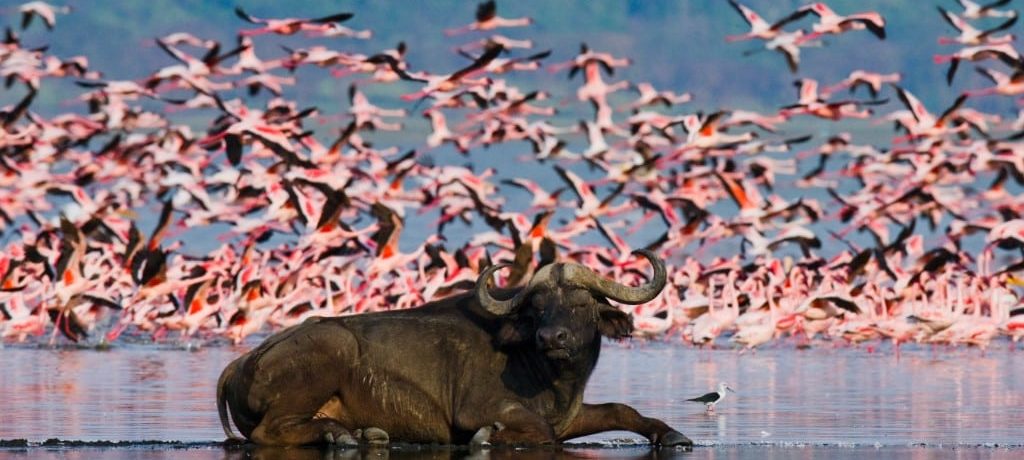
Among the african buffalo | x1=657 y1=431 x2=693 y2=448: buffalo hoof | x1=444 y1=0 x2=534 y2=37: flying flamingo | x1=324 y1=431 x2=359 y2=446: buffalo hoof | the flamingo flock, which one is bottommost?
the flamingo flock

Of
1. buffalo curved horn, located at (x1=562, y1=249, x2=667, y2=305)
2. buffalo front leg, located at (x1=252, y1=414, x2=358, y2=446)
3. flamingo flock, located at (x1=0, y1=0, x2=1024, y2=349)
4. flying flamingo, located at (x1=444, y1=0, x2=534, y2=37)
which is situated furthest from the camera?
flying flamingo, located at (x1=444, y1=0, x2=534, y2=37)

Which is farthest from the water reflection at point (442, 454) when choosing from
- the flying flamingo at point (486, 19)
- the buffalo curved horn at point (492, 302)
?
the flying flamingo at point (486, 19)

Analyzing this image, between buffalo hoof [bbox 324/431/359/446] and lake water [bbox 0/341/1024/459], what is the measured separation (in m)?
0.21

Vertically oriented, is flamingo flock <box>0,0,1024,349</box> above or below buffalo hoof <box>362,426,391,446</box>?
below

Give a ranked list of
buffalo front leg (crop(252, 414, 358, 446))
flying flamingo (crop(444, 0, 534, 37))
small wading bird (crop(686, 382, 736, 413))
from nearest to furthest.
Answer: buffalo front leg (crop(252, 414, 358, 446)), small wading bird (crop(686, 382, 736, 413)), flying flamingo (crop(444, 0, 534, 37))

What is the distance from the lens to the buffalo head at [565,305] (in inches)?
562

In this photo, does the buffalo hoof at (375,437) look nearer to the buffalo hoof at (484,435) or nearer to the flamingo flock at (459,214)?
the buffalo hoof at (484,435)

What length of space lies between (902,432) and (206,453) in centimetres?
469

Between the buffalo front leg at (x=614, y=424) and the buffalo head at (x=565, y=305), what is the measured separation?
0.48m

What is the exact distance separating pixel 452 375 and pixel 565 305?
2.83 feet

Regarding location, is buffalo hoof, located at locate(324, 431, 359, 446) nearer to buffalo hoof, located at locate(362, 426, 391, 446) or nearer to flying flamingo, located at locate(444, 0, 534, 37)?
buffalo hoof, located at locate(362, 426, 391, 446)

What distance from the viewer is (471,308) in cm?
1495

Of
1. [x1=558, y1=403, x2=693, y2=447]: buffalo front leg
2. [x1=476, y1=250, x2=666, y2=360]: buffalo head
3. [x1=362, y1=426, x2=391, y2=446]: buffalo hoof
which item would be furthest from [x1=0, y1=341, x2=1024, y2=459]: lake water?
[x1=476, y1=250, x2=666, y2=360]: buffalo head

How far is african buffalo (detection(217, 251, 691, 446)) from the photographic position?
14.4 metres
